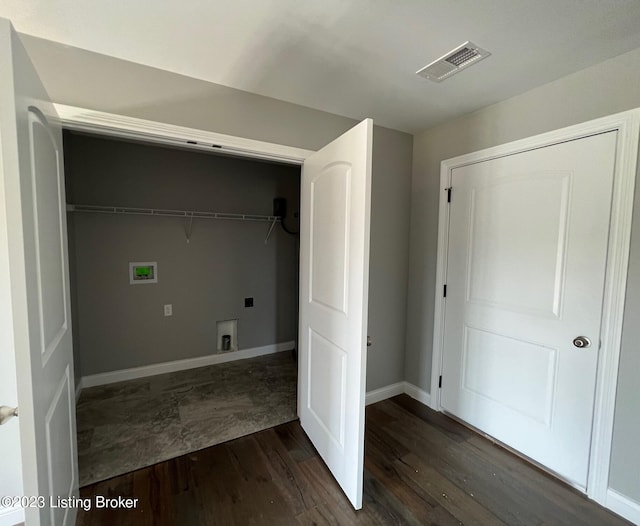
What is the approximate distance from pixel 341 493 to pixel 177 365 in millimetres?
2271

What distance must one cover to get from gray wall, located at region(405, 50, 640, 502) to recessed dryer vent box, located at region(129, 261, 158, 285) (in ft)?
8.44

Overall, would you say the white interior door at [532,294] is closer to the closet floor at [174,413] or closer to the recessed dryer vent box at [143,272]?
the closet floor at [174,413]

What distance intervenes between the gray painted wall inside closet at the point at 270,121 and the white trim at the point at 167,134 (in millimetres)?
47

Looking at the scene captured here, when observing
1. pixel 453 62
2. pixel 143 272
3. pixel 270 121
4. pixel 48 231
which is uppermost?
pixel 453 62

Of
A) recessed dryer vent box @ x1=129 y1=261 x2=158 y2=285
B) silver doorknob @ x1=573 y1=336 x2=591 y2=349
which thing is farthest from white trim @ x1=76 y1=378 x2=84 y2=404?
silver doorknob @ x1=573 y1=336 x2=591 y2=349

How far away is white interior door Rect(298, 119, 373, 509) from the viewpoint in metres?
1.49

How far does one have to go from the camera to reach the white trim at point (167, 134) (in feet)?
4.97

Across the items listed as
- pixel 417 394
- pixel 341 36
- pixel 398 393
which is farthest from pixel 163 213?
pixel 417 394

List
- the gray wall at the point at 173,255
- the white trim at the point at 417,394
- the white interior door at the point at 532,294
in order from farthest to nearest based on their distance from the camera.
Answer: the gray wall at the point at 173,255 < the white trim at the point at 417,394 < the white interior door at the point at 532,294

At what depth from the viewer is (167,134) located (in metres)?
1.71

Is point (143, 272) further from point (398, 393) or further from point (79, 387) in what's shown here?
point (398, 393)

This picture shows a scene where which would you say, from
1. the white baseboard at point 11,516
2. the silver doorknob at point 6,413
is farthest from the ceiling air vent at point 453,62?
the white baseboard at point 11,516

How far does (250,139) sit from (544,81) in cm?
182

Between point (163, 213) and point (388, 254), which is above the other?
point (163, 213)
